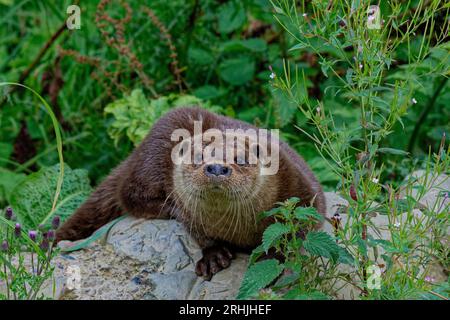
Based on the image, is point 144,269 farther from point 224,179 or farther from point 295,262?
point 295,262

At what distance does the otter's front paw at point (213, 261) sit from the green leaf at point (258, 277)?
1.73 feet

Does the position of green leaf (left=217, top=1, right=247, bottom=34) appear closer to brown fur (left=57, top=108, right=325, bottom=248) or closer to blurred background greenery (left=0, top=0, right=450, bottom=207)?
blurred background greenery (left=0, top=0, right=450, bottom=207)

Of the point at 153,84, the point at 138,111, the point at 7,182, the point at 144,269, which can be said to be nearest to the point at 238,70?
the point at 153,84

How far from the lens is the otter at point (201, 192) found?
10.5 ft

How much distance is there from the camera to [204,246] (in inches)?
140

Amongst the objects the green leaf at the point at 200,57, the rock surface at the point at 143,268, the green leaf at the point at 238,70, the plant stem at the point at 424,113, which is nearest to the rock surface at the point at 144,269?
the rock surface at the point at 143,268

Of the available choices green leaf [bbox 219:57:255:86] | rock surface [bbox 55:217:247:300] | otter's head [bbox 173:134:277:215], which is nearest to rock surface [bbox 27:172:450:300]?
rock surface [bbox 55:217:247:300]

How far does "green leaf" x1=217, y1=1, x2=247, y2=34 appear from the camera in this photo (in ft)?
16.6

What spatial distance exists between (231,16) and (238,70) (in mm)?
333

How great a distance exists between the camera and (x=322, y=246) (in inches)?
112

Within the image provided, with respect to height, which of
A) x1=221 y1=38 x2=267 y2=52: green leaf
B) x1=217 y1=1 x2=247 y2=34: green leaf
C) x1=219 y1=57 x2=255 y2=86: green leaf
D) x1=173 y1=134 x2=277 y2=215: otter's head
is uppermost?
x1=217 y1=1 x2=247 y2=34: green leaf

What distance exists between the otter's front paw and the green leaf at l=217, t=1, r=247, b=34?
1932 millimetres
